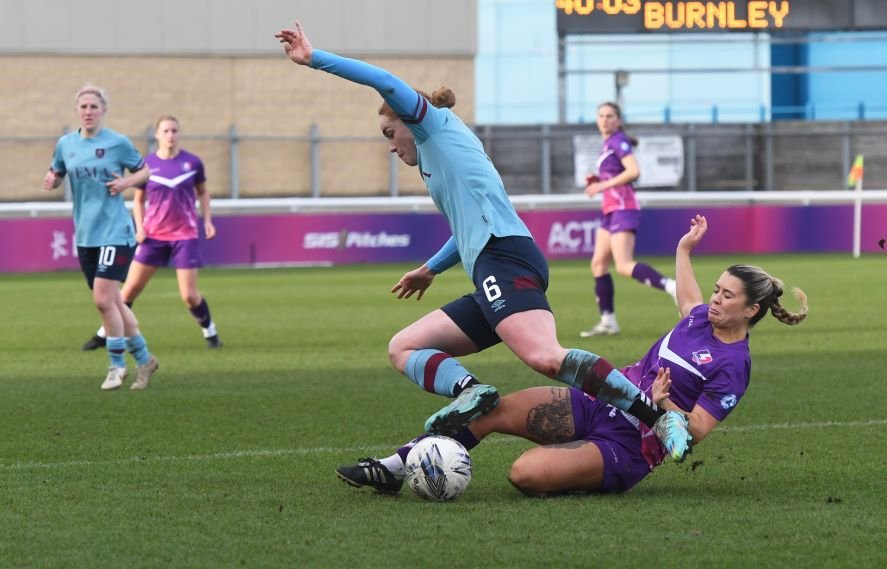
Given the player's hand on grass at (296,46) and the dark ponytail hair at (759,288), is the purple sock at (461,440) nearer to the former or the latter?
the dark ponytail hair at (759,288)

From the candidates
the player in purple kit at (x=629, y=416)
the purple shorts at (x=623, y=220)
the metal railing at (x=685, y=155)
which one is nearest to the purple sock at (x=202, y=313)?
the purple shorts at (x=623, y=220)

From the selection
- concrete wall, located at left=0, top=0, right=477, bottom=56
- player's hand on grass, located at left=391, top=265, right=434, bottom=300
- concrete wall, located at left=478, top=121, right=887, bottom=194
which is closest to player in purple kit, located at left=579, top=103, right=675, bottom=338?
player's hand on grass, located at left=391, top=265, right=434, bottom=300

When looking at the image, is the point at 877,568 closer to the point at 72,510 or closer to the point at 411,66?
the point at 72,510

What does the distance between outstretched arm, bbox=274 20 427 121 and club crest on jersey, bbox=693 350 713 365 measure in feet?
4.96

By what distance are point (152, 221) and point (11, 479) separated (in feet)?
23.8

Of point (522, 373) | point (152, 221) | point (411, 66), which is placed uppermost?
point (411, 66)

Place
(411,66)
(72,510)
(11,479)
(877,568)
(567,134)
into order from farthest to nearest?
(411,66)
(567,134)
(11,479)
(72,510)
(877,568)

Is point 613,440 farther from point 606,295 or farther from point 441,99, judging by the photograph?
point 606,295

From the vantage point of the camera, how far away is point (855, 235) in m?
30.8

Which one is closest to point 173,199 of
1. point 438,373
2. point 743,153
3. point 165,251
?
point 165,251

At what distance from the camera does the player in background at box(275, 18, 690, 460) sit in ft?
20.7

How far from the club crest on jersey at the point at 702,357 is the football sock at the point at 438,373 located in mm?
919

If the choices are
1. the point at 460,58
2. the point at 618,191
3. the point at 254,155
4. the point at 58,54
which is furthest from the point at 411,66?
the point at 618,191

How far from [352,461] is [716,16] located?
24.7m
